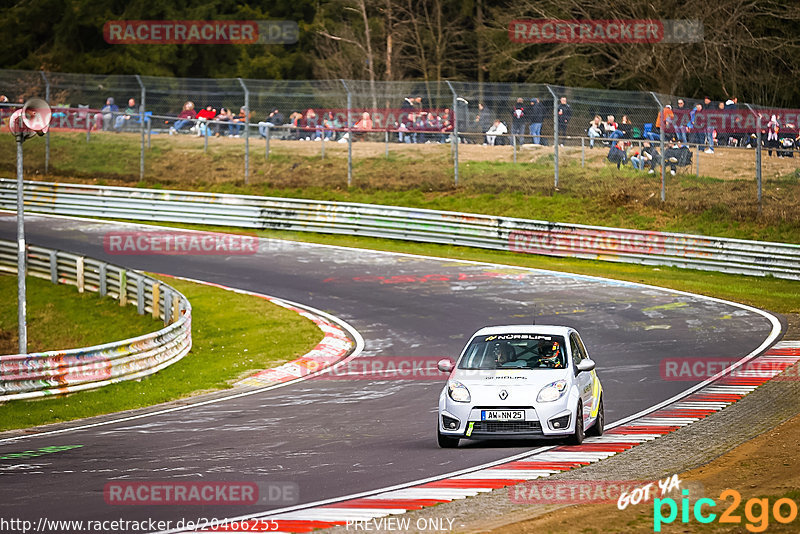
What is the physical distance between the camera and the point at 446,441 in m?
12.3

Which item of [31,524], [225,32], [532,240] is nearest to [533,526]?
[31,524]

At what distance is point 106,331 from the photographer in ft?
78.2

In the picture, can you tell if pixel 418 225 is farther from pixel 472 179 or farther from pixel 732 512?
pixel 732 512

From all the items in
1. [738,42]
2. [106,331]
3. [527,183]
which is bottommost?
[106,331]

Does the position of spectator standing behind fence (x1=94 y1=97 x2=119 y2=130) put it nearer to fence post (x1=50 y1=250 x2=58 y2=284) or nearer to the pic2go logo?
fence post (x1=50 y1=250 x2=58 y2=284)

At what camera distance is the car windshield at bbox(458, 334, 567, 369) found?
1267cm

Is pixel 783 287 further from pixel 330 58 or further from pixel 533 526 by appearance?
pixel 330 58

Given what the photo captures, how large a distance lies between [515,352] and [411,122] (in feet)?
77.4

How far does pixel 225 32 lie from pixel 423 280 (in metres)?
36.7

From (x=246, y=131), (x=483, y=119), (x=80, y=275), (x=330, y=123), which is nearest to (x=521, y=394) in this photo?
(x=80, y=275)

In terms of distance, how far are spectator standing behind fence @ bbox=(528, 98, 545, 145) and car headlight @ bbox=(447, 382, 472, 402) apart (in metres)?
20.8

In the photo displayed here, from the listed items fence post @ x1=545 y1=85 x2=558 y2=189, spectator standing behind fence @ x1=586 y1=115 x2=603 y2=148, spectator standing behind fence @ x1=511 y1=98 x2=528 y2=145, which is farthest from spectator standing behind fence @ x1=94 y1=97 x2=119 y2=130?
spectator standing behind fence @ x1=586 y1=115 x2=603 y2=148

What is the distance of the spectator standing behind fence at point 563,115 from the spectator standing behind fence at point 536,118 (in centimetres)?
68

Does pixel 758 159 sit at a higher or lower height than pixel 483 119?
lower
